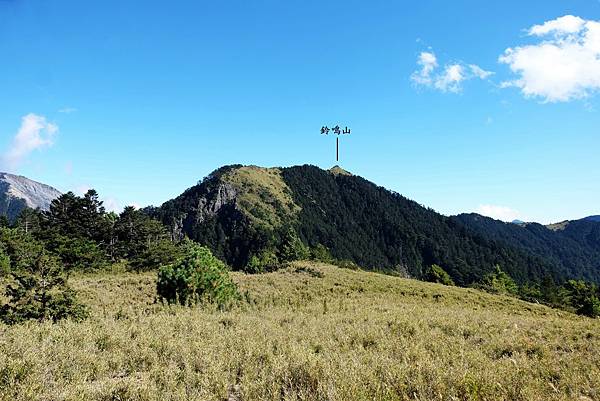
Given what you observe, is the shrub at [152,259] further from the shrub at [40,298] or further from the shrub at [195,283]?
the shrub at [40,298]

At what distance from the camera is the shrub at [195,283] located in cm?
1766

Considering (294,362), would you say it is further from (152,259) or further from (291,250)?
(291,250)

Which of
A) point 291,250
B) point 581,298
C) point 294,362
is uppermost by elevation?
point 291,250

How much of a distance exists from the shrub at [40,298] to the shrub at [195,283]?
5913 millimetres

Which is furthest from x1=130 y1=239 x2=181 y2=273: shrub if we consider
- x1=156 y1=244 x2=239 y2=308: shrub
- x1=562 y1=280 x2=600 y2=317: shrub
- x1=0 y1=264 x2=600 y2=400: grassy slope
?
x1=562 y1=280 x2=600 y2=317: shrub

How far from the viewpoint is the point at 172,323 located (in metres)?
10.4

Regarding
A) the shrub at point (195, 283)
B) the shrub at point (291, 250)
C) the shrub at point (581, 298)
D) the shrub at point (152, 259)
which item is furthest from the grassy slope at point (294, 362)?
the shrub at point (581, 298)

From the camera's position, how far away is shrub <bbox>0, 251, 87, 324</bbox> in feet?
36.3

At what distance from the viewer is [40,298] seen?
38.0 ft

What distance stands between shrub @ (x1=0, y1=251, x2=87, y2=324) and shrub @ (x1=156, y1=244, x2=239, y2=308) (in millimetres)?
5913

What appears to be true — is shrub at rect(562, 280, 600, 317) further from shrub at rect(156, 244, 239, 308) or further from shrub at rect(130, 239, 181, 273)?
shrub at rect(156, 244, 239, 308)

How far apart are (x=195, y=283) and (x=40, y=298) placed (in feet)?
22.6

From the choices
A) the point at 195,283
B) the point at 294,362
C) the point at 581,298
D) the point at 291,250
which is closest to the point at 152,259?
the point at 195,283

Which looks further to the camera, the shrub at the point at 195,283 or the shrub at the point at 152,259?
the shrub at the point at 152,259
